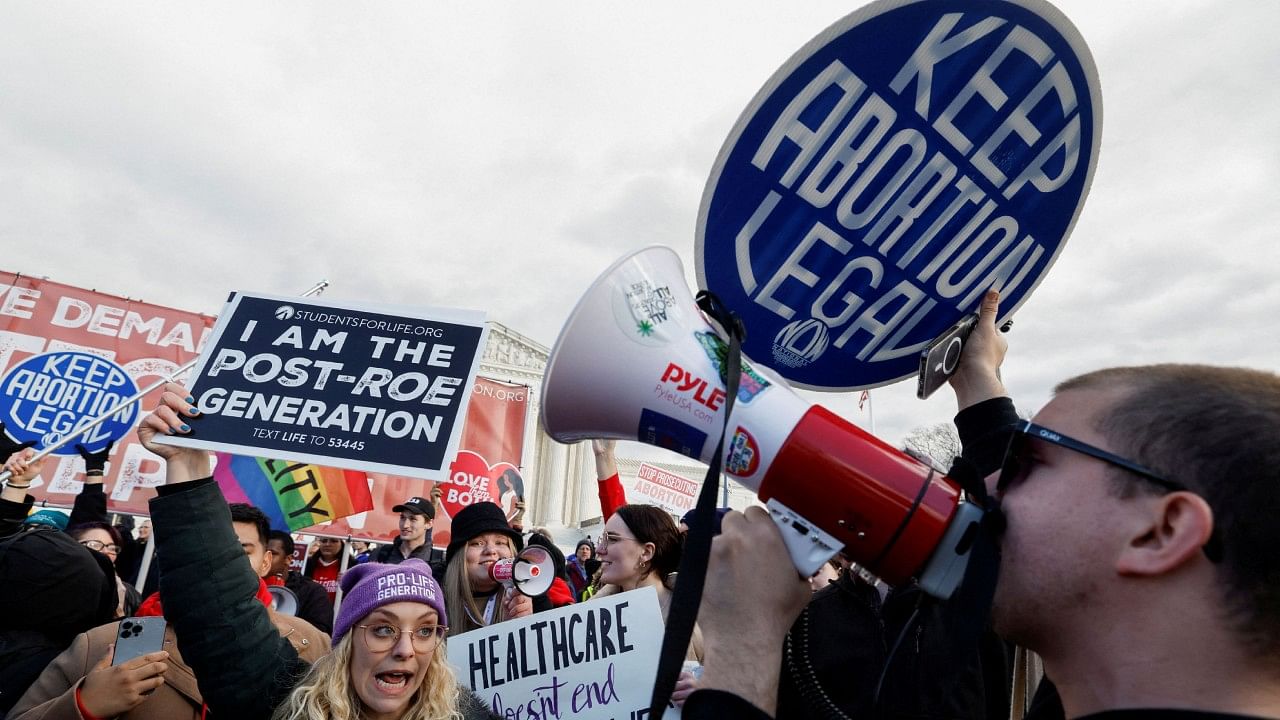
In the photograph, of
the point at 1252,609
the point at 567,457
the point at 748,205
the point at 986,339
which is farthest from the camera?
the point at 567,457

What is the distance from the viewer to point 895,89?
158 centimetres

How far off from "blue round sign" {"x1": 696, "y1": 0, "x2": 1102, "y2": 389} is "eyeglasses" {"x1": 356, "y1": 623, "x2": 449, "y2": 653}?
1.48m

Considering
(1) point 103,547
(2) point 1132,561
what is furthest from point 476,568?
(2) point 1132,561

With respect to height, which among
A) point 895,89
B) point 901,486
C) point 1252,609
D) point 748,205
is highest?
point 895,89

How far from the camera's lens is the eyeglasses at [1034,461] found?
0.96 metres

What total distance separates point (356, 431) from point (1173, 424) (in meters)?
2.28

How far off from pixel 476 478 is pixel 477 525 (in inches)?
331

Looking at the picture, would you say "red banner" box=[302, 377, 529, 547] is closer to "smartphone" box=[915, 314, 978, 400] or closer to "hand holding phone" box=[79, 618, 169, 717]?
"hand holding phone" box=[79, 618, 169, 717]

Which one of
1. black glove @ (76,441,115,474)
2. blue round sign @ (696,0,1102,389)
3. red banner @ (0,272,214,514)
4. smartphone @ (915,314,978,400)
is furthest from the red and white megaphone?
red banner @ (0,272,214,514)

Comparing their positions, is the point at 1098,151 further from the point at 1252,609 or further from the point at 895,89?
the point at 1252,609

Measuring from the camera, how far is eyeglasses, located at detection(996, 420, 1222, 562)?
3.14 feet

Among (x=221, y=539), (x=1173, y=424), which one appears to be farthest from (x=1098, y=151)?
(x=221, y=539)

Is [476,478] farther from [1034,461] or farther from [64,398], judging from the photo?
[1034,461]

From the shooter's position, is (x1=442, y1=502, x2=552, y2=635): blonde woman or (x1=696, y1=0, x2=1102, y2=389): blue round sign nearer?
(x1=696, y1=0, x2=1102, y2=389): blue round sign
